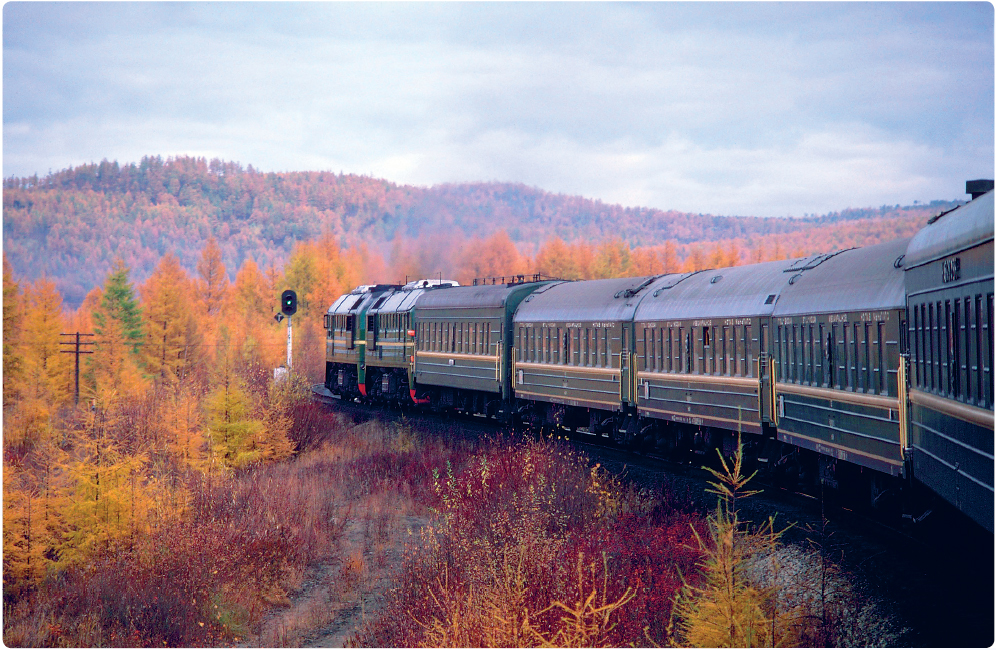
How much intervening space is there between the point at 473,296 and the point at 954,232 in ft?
78.4

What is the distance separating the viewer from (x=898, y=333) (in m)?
13.1

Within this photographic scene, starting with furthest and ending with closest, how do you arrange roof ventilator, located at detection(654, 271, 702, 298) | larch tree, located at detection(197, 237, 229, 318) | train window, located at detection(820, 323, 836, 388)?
larch tree, located at detection(197, 237, 229, 318)
roof ventilator, located at detection(654, 271, 702, 298)
train window, located at detection(820, 323, 836, 388)

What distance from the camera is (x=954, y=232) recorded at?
9.59 meters

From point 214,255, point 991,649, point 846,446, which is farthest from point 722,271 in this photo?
point 214,255

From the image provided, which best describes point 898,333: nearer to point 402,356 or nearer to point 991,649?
point 991,649

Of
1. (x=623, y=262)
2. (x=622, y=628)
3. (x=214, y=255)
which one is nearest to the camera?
(x=622, y=628)

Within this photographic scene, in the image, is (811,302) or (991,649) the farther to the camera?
(811,302)

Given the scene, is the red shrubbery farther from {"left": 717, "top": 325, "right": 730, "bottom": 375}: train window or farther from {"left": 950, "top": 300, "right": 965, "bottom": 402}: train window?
{"left": 950, "top": 300, "right": 965, "bottom": 402}: train window

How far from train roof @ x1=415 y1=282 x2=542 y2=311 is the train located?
0.07 meters

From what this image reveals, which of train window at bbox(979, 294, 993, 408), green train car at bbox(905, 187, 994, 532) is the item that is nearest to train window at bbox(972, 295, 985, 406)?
green train car at bbox(905, 187, 994, 532)

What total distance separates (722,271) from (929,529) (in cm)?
979

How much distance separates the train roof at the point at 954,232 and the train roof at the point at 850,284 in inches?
62.0

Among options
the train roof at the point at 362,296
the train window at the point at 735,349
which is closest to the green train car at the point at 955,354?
the train window at the point at 735,349

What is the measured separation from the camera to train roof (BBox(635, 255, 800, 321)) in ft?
62.4
